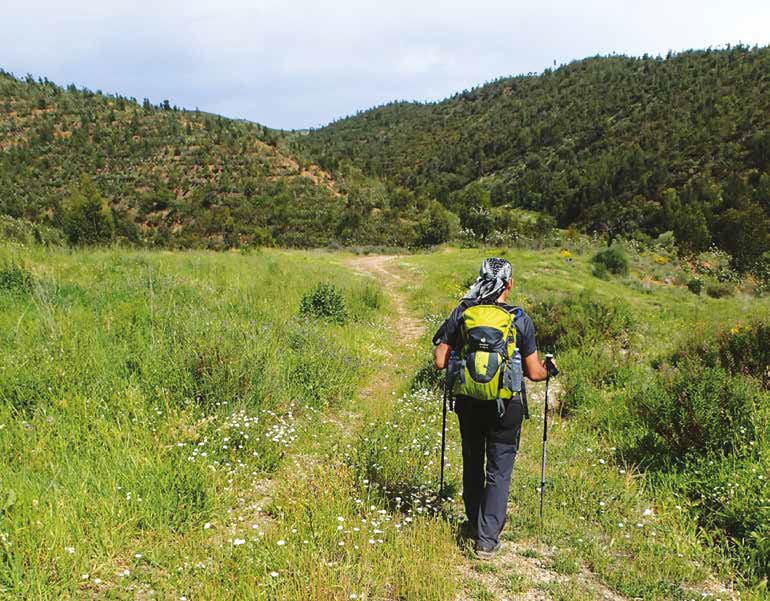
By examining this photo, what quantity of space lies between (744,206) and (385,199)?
120 ft

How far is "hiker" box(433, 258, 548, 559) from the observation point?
280cm

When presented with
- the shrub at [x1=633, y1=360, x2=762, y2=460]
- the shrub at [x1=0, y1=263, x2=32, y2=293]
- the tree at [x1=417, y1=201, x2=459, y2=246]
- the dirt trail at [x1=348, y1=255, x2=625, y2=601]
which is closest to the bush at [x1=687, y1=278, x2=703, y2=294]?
the shrub at [x1=633, y1=360, x2=762, y2=460]

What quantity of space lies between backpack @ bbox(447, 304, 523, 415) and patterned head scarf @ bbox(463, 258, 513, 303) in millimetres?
152

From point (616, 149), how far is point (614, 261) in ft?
182

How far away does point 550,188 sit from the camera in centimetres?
7106

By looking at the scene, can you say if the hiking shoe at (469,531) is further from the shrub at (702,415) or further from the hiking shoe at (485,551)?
the shrub at (702,415)

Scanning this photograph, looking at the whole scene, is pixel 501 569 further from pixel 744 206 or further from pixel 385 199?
pixel 744 206

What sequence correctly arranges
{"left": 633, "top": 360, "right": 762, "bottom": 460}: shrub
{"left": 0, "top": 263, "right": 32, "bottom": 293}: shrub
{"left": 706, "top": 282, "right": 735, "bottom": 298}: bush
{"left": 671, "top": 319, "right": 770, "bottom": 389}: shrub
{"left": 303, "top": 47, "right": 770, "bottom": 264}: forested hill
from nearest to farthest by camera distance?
{"left": 633, "top": 360, "right": 762, "bottom": 460}: shrub < {"left": 671, "top": 319, "right": 770, "bottom": 389}: shrub < {"left": 0, "top": 263, "right": 32, "bottom": 293}: shrub < {"left": 706, "top": 282, "right": 735, "bottom": 298}: bush < {"left": 303, "top": 47, "right": 770, "bottom": 264}: forested hill

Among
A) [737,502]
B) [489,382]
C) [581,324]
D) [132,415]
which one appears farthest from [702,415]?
[132,415]

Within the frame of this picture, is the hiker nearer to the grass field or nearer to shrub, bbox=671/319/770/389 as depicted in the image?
the grass field

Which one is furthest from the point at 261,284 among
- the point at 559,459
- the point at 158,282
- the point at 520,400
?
the point at 520,400

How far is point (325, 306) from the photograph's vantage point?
9.46 m

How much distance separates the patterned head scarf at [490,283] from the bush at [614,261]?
67.4ft

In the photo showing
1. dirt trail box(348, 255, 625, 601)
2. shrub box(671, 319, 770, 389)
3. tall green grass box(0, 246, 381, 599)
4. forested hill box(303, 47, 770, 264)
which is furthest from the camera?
forested hill box(303, 47, 770, 264)
